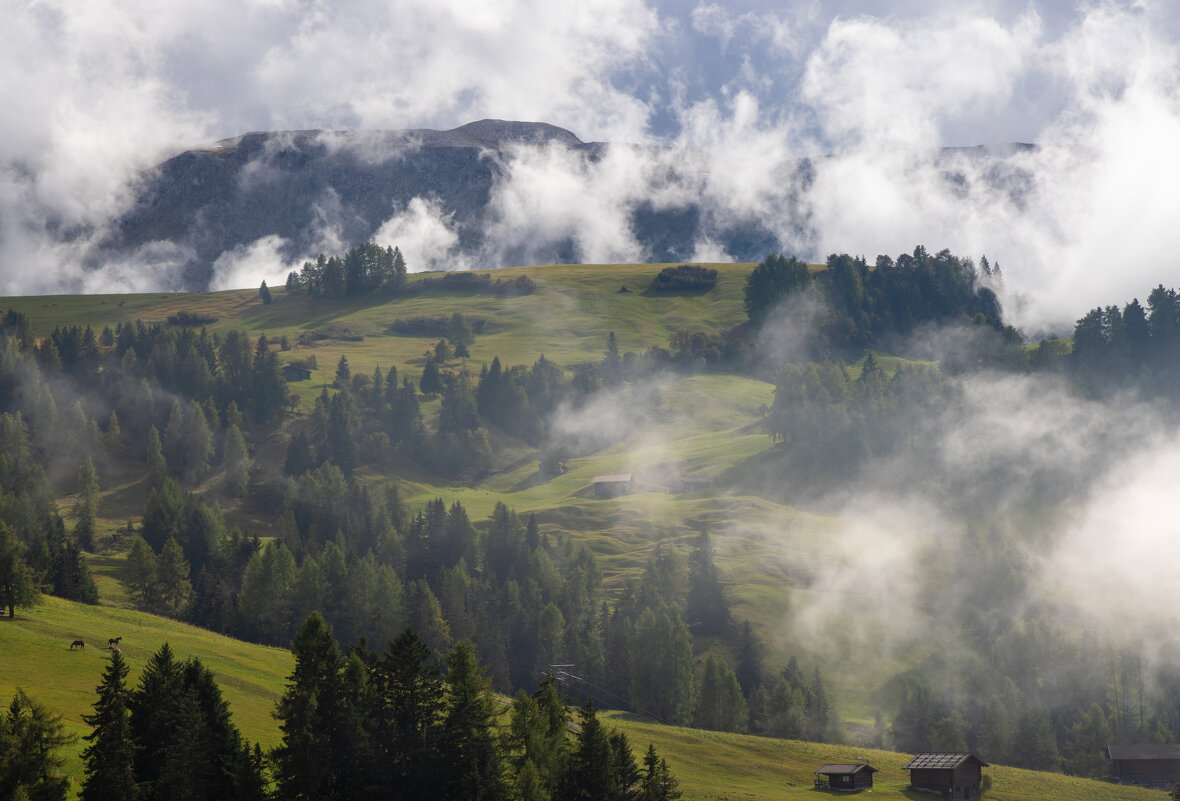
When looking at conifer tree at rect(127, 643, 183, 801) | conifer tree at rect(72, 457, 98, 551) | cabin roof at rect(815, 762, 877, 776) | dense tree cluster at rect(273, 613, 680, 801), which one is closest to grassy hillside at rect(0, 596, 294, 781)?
conifer tree at rect(127, 643, 183, 801)

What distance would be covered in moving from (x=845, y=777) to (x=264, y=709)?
52.7 meters

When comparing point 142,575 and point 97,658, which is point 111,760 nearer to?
point 97,658

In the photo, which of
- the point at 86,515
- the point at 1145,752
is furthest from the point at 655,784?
the point at 86,515

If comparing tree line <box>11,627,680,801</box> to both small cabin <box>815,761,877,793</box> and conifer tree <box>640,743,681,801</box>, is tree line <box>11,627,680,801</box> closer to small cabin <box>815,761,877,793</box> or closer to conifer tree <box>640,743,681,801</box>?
conifer tree <box>640,743,681,801</box>

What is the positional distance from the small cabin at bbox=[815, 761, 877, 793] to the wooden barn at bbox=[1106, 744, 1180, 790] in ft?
135

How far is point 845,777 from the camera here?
328 feet

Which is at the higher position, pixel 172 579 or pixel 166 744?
pixel 166 744

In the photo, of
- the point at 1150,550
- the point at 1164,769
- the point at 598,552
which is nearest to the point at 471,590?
the point at 598,552

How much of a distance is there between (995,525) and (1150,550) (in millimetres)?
26934

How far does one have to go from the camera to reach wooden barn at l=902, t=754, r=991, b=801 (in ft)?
334

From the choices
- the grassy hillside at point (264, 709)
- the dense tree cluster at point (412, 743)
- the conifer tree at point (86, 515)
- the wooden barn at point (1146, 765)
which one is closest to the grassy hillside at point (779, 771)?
the grassy hillside at point (264, 709)

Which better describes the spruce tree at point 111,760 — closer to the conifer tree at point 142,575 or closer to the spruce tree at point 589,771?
the spruce tree at point 589,771

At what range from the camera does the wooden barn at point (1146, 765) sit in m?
123

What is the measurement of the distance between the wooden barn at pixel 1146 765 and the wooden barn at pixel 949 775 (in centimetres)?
2962
